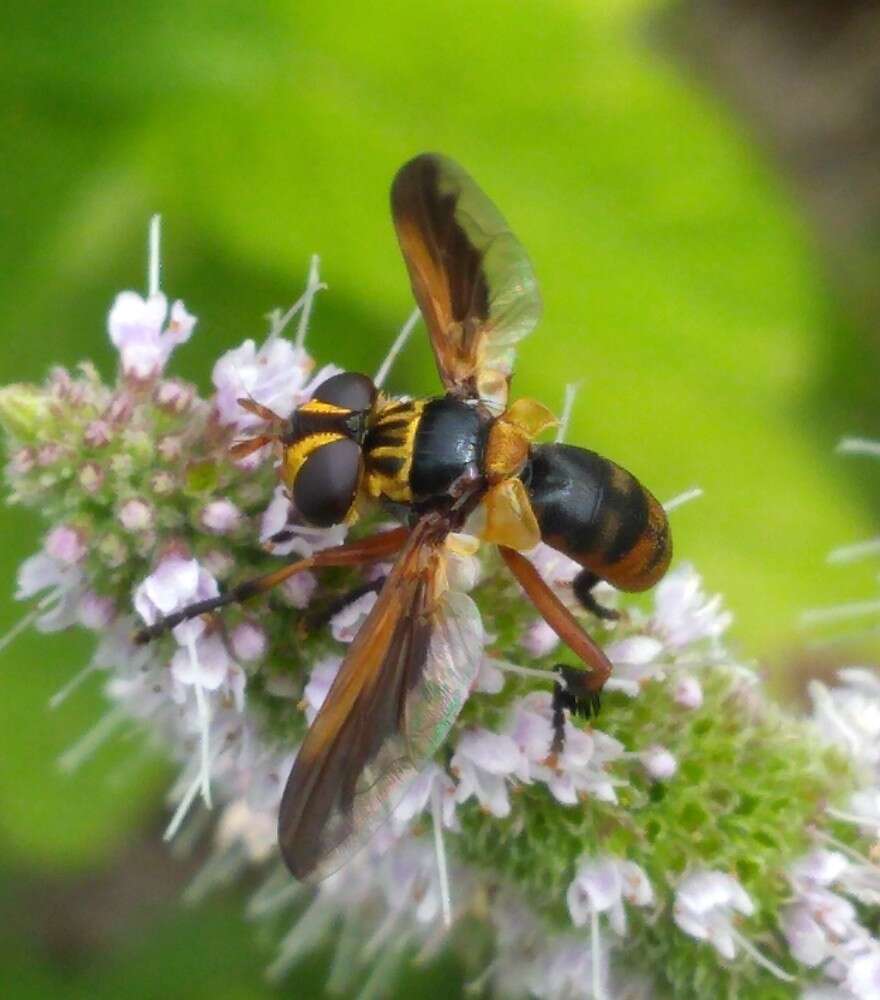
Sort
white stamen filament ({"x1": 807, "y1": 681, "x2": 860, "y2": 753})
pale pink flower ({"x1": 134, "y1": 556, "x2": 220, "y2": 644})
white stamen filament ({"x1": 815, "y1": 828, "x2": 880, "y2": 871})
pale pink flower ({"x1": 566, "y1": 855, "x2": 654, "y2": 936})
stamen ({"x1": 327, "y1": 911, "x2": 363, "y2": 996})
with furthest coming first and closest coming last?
1. stamen ({"x1": 327, "y1": 911, "x2": 363, "y2": 996})
2. white stamen filament ({"x1": 807, "y1": 681, "x2": 860, "y2": 753})
3. white stamen filament ({"x1": 815, "y1": 828, "x2": 880, "y2": 871})
4. pale pink flower ({"x1": 566, "y1": 855, "x2": 654, "y2": 936})
5. pale pink flower ({"x1": 134, "y1": 556, "x2": 220, "y2": 644})

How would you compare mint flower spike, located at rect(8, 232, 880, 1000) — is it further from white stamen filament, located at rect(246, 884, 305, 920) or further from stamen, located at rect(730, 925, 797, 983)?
white stamen filament, located at rect(246, 884, 305, 920)

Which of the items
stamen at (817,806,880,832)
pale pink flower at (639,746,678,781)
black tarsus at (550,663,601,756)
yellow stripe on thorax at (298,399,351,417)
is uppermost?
yellow stripe on thorax at (298,399,351,417)

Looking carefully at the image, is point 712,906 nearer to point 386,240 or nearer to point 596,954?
point 596,954

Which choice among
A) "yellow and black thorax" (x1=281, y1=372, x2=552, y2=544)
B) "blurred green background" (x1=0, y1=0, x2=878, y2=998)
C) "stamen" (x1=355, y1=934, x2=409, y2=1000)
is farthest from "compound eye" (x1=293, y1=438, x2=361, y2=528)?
"blurred green background" (x1=0, y1=0, x2=878, y2=998)

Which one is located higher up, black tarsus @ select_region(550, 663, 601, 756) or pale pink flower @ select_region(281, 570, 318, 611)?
pale pink flower @ select_region(281, 570, 318, 611)

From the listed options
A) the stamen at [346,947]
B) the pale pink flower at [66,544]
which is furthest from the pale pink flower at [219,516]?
the stamen at [346,947]

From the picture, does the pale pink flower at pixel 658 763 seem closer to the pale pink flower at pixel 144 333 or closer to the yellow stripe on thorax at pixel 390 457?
the yellow stripe on thorax at pixel 390 457
